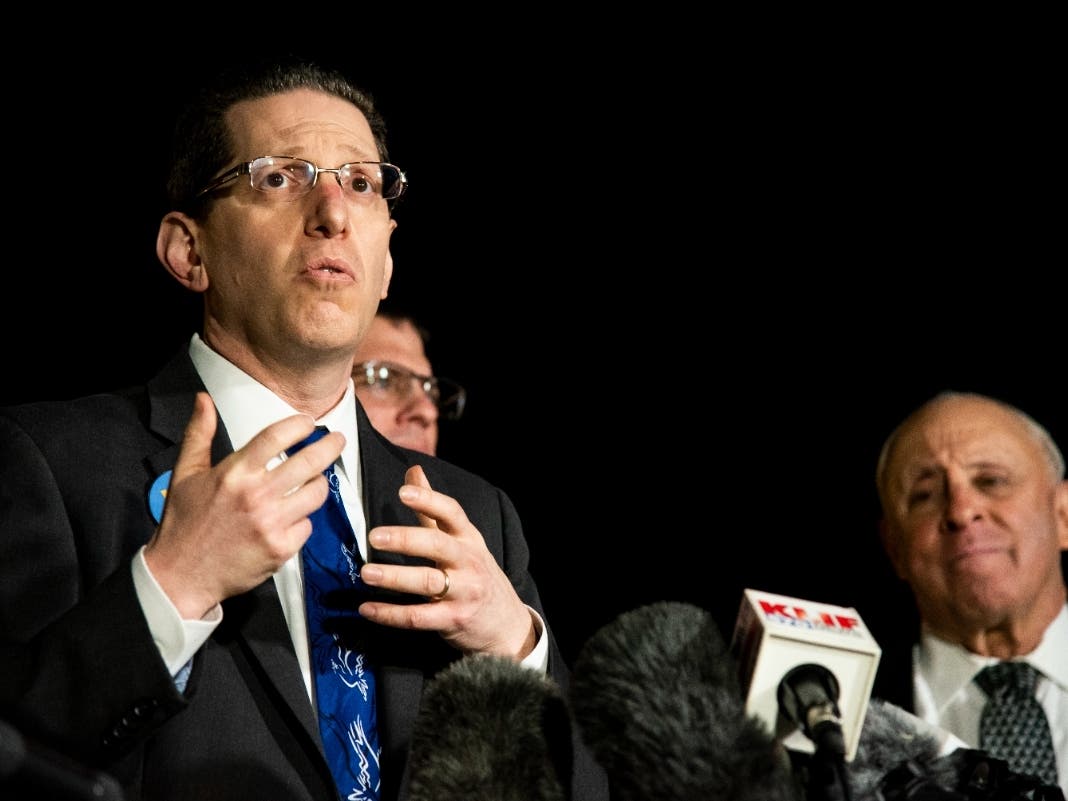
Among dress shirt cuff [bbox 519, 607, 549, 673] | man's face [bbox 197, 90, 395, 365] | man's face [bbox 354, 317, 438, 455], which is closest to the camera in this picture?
dress shirt cuff [bbox 519, 607, 549, 673]

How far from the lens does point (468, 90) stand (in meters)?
3.70

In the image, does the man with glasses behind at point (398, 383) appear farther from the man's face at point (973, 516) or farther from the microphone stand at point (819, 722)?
the microphone stand at point (819, 722)

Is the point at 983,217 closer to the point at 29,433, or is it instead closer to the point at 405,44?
the point at 405,44

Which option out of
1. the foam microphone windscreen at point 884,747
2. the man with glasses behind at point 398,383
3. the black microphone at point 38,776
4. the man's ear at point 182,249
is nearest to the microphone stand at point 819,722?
the foam microphone windscreen at point 884,747

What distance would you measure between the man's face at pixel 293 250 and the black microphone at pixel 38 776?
1.11 m

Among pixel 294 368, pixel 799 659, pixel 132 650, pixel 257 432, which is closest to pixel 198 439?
pixel 132 650

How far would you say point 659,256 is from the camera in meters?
4.03

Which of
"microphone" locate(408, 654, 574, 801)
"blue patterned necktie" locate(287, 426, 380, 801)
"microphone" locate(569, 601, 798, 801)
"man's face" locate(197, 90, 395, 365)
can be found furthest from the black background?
"microphone" locate(569, 601, 798, 801)

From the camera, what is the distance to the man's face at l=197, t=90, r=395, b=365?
6.05 feet

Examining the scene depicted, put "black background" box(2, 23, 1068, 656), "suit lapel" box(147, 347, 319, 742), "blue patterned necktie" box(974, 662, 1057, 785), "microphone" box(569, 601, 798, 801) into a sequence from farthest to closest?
"black background" box(2, 23, 1068, 656) < "blue patterned necktie" box(974, 662, 1057, 785) < "suit lapel" box(147, 347, 319, 742) < "microphone" box(569, 601, 798, 801)

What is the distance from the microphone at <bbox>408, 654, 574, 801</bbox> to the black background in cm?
229

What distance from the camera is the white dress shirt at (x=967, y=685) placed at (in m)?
2.93

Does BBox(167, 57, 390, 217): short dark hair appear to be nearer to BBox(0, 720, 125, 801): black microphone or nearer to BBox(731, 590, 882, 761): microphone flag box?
BBox(731, 590, 882, 761): microphone flag box

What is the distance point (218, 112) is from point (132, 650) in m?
1.01
